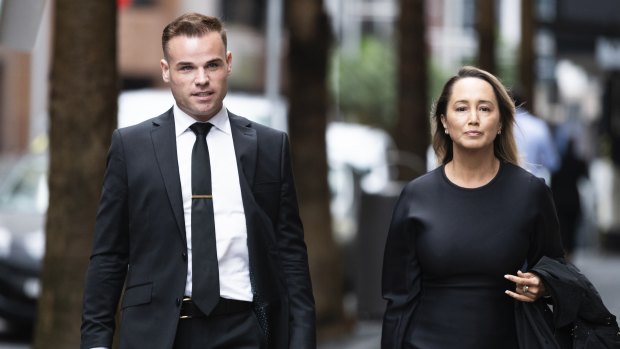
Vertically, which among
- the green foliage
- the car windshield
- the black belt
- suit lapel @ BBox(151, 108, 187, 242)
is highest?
suit lapel @ BBox(151, 108, 187, 242)

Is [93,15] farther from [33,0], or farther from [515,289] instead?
[515,289]

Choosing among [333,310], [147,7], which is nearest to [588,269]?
[333,310]

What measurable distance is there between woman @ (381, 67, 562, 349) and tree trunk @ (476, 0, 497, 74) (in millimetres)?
16691

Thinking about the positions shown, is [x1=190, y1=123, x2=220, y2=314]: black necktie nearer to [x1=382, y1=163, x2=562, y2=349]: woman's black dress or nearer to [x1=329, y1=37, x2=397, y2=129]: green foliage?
[x1=382, y1=163, x2=562, y2=349]: woman's black dress

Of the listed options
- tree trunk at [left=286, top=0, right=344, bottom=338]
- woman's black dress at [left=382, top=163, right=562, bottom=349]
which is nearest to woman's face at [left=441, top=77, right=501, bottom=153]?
woman's black dress at [left=382, top=163, right=562, bottom=349]

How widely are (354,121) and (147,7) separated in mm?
13527

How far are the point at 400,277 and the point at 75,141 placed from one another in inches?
152

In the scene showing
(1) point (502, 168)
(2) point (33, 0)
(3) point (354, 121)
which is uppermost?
(2) point (33, 0)

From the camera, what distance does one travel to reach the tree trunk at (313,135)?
13.3 metres

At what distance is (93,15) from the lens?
887cm

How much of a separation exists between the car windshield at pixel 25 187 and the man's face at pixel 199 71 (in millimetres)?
9896

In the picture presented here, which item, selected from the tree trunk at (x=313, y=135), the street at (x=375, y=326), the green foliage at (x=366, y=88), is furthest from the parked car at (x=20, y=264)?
the green foliage at (x=366, y=88)

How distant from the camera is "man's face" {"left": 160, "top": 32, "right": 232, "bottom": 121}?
16.5ft

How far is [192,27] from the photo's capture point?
5.06 m
